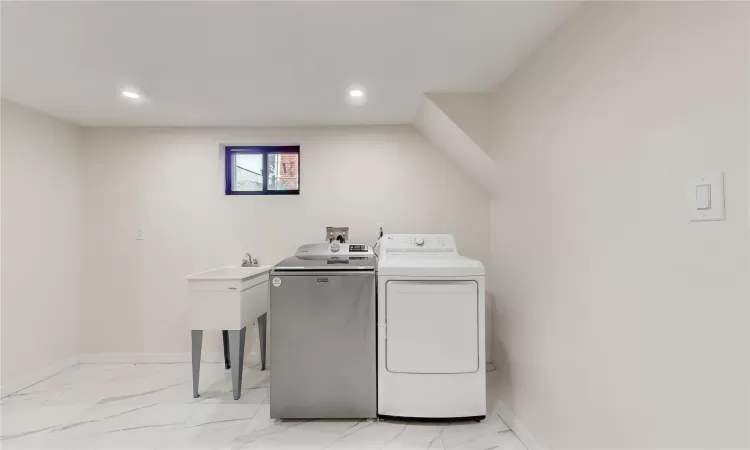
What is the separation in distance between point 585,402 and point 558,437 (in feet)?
1.06

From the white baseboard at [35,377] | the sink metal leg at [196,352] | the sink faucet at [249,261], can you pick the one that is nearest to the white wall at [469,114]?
the sink faucet at [249,261]

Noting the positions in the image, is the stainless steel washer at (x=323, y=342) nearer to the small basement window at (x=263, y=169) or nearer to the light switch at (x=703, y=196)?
the small basement window at (x=263, y=169)

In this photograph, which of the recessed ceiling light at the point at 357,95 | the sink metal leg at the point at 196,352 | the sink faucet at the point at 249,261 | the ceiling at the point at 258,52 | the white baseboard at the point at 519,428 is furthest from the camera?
the sink faucet at the point at 249,261

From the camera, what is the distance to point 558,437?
158cm

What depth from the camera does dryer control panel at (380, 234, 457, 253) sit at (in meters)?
2.49

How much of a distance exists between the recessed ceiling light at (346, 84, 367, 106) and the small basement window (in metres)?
0.93

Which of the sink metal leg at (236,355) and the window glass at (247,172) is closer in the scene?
the sink metal leg at (236,355)

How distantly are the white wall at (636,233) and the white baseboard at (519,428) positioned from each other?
0.11 feet

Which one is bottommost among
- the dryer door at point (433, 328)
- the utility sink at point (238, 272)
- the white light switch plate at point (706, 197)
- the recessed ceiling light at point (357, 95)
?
the dryer door at point (433, 328)

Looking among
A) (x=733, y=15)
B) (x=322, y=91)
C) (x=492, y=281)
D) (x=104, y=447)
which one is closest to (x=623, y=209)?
(x=733, y=15)

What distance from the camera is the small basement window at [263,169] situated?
10.6 ft

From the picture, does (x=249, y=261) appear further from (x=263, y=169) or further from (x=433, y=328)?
(x=433, y=328)

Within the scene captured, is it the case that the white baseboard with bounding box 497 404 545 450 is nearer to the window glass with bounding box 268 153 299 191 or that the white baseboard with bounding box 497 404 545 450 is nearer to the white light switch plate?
the white light switch plate

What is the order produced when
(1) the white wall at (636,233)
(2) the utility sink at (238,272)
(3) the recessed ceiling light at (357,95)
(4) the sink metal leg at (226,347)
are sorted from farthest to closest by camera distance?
1. (4) the sink metal leg at (226,347)
2. (2) the utility sink at (238,272)
3. (3) the recessed ceiling light at (357,95)
4. (1) the white wall at (636,233)
